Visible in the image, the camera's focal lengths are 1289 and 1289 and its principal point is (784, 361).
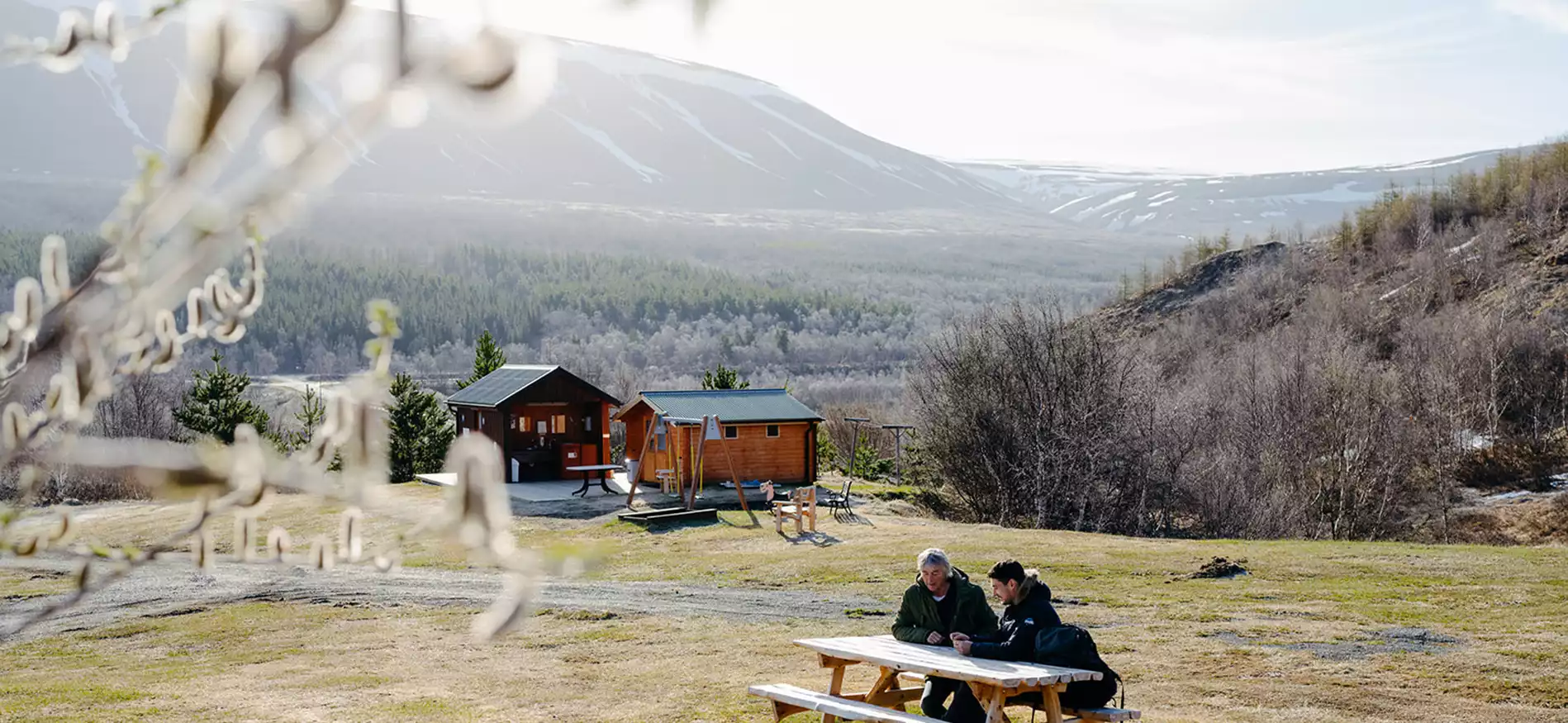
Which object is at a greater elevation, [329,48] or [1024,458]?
[329,48]

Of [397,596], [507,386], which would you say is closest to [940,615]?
[397,596]

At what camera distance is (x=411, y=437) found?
4116cm

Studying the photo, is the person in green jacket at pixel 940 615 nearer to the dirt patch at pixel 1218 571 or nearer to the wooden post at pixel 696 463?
the dirt patch at pixel 1218 571

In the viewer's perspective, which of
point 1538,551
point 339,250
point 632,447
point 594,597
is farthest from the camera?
point 339,250

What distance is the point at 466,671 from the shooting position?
1288cm

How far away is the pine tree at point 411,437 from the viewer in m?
40.8

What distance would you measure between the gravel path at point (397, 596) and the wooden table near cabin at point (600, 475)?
352 inches

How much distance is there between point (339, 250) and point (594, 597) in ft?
544

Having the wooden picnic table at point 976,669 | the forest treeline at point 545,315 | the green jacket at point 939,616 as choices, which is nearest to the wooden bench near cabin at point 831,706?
the wooden picnic table at point 976,669

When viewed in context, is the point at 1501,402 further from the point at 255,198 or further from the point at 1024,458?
the point at 255,198

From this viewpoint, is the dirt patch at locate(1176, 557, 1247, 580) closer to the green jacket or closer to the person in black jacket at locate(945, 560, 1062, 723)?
the green jacket

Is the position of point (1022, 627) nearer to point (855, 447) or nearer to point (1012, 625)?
point (1012, 625)

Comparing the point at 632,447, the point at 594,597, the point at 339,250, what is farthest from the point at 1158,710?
the point at 339,250

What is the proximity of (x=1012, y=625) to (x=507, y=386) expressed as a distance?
28.3m
